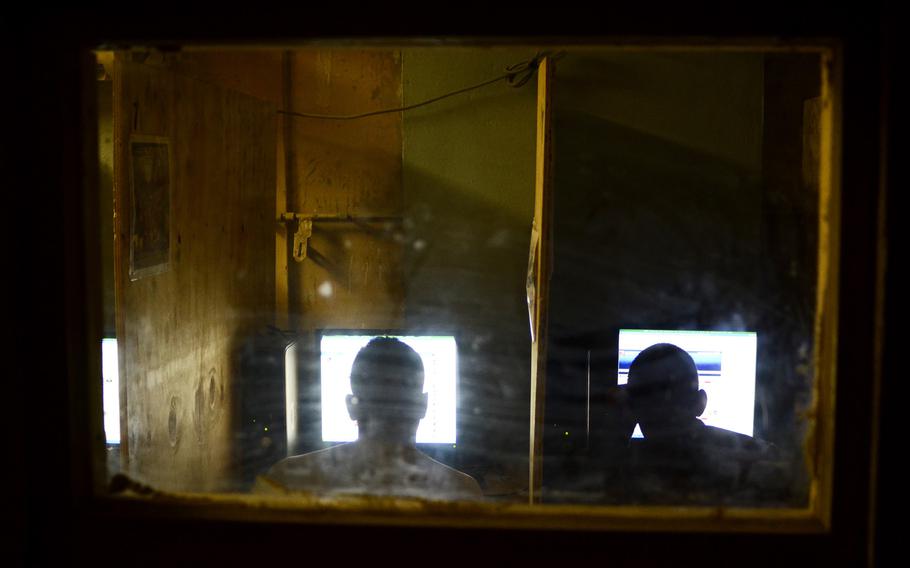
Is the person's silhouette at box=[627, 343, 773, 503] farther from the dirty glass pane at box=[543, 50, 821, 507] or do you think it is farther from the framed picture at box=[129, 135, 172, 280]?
the framed picture at box=[129, 135, 172, 280]

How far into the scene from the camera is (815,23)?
2.04 ft

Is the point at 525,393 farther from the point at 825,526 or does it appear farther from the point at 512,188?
the point at 825,526

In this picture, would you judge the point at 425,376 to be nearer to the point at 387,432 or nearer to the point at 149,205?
the point at 387,432

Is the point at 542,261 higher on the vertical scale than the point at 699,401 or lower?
higher

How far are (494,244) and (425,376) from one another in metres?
0.45

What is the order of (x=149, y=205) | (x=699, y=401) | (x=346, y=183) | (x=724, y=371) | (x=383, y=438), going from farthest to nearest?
(x=346, y=183), (x=724, y=371), (x=699, y=401), (x=383, y=438), (x=149, y=205)

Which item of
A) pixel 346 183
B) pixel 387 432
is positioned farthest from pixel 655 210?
Answer: pixel 387 432

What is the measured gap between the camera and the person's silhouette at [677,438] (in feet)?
6.26

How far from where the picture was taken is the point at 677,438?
192 centimetres

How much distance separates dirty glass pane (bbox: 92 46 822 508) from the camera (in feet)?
7.60

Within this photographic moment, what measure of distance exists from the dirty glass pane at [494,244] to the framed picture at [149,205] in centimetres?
28

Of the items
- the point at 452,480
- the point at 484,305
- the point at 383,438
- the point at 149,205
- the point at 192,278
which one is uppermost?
the point at 149,205

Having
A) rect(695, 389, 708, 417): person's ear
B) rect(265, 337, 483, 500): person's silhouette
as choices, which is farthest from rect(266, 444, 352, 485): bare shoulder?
rect(695, 389, 708, 417): person's ear

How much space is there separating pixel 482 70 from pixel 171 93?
1047 millimetres
